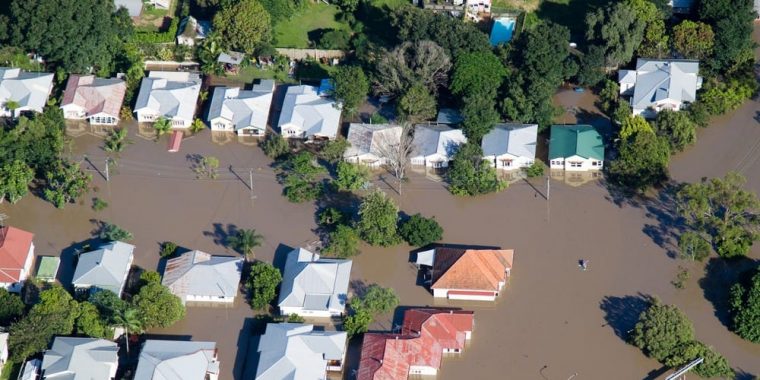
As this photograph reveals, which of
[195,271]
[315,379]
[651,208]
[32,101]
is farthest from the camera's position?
[32,101]

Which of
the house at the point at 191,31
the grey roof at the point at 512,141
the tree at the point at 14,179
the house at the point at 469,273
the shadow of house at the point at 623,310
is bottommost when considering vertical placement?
the shadow of house at the point at 623,310

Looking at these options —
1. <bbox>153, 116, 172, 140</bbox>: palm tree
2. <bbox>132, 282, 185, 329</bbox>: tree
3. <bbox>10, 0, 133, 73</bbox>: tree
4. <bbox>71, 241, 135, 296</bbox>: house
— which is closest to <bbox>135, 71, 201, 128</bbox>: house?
<bbox>153, 116, 172, 140</bbox>: palm tree

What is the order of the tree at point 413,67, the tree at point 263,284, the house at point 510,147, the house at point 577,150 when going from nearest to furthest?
the tree at point 263,284 < the house at point 577,150 < the house at point 510,147 < the tree at point 413,67

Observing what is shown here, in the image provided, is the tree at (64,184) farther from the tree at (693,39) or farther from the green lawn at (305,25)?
the tree at (693,39)

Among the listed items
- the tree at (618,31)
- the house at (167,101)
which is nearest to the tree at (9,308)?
the house at (167,101)

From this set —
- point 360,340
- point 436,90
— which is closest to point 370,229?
point 360,340

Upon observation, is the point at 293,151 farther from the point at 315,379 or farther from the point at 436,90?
the point at 315,379

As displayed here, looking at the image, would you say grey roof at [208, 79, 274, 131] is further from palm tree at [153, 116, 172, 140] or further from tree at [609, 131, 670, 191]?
tree at [609, 131, 670, 191]
